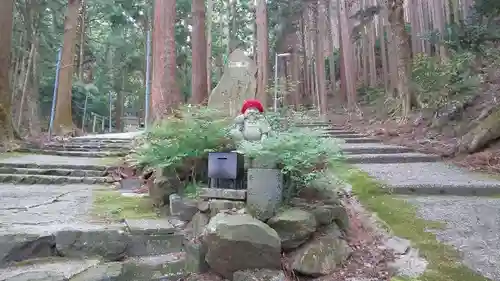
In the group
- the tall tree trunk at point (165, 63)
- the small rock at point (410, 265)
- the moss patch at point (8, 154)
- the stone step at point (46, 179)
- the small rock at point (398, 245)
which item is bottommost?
the small rock at point (410, 265)

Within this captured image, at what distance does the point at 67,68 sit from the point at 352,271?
1340 cm

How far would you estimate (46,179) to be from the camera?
266 inches

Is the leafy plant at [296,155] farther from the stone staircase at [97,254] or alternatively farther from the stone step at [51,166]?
the stone step at [51,166]

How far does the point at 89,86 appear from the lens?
1877cm

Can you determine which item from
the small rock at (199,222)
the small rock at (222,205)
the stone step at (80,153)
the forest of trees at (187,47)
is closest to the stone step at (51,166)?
the forest of trees at (187,47)

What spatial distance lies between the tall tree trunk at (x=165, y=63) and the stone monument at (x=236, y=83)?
11.5 feet

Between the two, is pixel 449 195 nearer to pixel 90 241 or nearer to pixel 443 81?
pixel 90 241

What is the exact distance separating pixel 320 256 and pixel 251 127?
1463 mm

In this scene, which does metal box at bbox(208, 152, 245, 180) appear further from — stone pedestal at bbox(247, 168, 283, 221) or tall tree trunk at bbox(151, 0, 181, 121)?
tall tree trunk at bbox(151, 0, 181, 121)

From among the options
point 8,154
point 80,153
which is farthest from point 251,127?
point 8,154

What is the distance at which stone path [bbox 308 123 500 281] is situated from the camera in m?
3.19

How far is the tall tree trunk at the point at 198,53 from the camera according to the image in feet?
30.3

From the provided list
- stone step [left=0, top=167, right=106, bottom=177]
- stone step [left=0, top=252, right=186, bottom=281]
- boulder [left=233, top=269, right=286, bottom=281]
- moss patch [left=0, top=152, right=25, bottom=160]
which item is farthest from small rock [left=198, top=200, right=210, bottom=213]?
moss patch [left=0, top=152, right=25, bottom=160]

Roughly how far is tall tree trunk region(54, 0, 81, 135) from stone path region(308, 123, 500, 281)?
10.2 m
